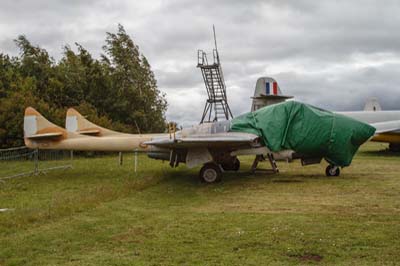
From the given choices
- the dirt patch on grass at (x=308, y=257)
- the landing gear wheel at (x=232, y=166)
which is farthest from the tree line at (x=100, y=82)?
the dirt patch on grass at (x=308, y=257)

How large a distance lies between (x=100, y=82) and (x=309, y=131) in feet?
73.0

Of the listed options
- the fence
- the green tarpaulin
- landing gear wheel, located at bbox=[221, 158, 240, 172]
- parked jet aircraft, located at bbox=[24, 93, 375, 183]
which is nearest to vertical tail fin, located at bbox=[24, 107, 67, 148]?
the fence

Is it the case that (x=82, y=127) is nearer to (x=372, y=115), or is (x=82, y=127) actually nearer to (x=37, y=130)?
(x=37, y=130)

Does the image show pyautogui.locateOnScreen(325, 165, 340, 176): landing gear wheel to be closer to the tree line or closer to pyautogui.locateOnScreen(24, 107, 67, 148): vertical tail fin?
pyautogui.locateOnScreen(24, 107, 67, 148): vertical tail fin

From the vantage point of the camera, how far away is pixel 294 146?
41.2 ft

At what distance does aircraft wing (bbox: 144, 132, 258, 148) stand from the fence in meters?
5.72

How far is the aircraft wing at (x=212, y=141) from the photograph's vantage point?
11.7 m

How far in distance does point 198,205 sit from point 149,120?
2377 cm

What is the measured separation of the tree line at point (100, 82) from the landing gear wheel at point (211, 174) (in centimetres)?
1665

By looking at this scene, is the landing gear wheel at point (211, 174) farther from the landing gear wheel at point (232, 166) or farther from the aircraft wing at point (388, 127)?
the aircraft wing at point (388, 127)

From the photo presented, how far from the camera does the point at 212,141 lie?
1179 cm

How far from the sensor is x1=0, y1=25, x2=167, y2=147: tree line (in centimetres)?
3050

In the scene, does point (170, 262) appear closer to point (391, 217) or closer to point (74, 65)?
point (391, 217)

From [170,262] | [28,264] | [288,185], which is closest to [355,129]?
[288,185]
